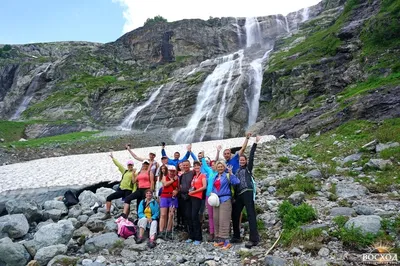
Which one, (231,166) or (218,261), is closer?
(218,261)

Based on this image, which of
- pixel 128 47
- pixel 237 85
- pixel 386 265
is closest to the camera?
pixel 386 265

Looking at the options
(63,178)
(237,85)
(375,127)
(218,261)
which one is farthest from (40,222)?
(237,85)

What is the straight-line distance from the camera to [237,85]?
4947 cm

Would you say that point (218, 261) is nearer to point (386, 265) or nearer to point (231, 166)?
point (231, 166)

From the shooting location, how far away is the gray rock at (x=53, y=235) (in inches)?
323

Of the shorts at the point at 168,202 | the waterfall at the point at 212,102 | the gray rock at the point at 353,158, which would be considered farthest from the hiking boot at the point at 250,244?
the waterfall at the point at 212,102

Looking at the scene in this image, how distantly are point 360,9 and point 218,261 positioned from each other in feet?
165

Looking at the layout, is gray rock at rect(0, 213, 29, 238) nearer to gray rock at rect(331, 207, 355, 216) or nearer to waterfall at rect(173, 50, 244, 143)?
gray rock at rect(331, 207, 355, 216)

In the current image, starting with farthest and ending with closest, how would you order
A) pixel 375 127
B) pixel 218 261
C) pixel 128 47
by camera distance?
pixel 128 47
pixel 375 127
pixel 218 261

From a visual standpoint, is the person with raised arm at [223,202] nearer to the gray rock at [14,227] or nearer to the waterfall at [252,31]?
the gray rock at [14,227]

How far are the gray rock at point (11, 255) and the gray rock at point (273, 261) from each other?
19.5ft

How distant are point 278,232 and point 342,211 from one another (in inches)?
70.9

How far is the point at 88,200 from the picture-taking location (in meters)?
13.1

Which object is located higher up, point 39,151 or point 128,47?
point 128,47
